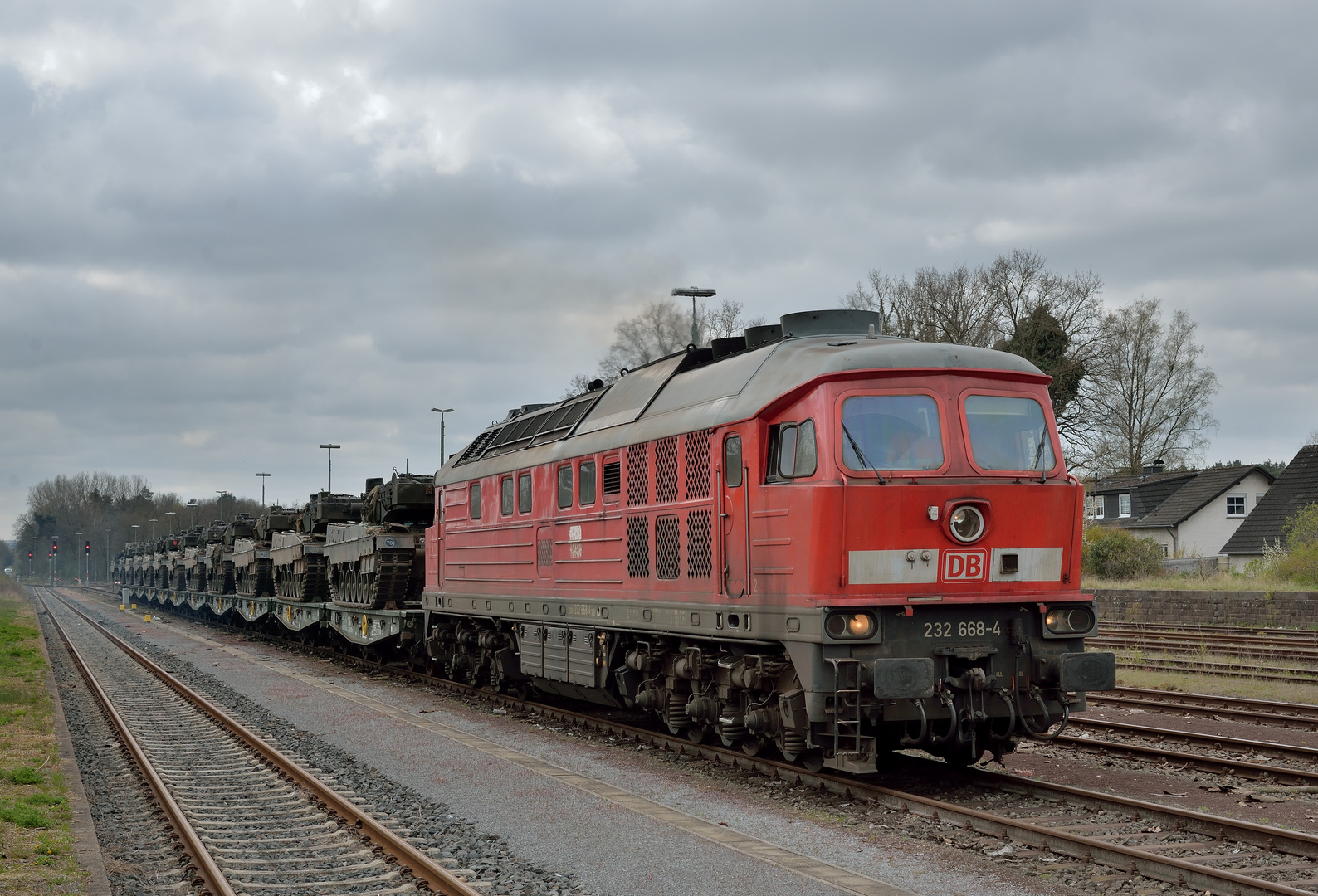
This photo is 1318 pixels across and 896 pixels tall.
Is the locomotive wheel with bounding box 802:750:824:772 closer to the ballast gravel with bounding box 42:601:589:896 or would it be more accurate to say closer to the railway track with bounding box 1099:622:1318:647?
the ballast gravel with bounding box 42:601:589:896

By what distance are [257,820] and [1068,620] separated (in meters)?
6.94

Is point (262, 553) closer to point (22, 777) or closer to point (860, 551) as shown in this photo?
point (22, 777)

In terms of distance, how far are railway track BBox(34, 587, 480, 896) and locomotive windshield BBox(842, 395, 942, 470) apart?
14.8ft

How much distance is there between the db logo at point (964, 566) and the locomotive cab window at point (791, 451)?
4.18 ft

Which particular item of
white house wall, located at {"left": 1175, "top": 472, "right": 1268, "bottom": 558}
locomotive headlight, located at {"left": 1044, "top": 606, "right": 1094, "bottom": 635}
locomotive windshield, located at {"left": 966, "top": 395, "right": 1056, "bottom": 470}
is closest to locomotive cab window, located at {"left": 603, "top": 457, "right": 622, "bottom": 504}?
locomotive windshield, located at {"left": 966, "top": 395, "right": 1056, "bottom": 470}

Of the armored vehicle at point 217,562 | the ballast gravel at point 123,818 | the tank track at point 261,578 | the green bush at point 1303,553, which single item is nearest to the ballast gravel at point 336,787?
the ballast gravel at point 123,818

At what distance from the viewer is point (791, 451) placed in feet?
32.6

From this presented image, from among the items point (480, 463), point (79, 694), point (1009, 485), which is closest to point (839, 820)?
point (1009, 485)

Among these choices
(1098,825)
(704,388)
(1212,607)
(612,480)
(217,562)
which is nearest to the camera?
(1098,825)

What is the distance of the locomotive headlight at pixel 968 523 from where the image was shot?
31.0 ft

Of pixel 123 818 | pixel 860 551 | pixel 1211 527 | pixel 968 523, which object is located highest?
pixel 1211 527

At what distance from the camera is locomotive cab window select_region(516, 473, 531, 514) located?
1585 centimetres

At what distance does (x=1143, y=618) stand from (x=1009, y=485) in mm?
23813

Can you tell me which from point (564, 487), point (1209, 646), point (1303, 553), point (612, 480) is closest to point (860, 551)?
point (612, 480)
